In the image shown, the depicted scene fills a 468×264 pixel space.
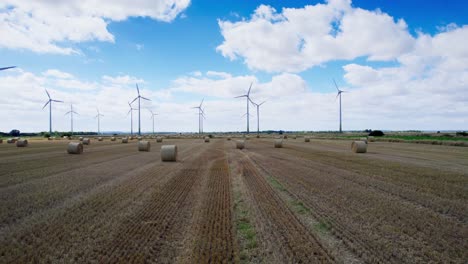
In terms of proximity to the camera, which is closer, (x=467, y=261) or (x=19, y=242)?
(x=467, y=261)

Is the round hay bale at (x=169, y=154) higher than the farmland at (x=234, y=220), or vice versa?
the round hay bale at (x=169, y=154)

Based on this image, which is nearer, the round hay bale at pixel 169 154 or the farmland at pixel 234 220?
the farmland at pixel 234 220

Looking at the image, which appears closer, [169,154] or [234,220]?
[234,220]

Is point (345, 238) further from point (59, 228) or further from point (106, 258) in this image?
point (59, 228)

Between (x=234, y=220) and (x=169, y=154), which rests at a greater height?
(x=169, y=154)

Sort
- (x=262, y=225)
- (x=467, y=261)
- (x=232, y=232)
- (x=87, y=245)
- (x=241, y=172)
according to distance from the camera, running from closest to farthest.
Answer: (x=467, y=261), (x=87, y=245), (x=232, y=232), (x=262, y=225), (x=241, y=172)

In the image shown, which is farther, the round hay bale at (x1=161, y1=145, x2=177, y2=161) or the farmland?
the round hay bale at (x1=161, y1=145, x2=177, y2=161)

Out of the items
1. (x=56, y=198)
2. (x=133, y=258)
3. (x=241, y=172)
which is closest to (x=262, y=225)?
(x=133, y=258)

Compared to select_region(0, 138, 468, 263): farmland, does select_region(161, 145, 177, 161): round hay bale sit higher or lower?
higher

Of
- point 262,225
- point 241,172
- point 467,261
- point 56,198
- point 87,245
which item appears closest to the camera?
point 467,261

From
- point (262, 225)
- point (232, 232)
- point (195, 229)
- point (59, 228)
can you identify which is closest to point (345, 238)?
point (262, 225)
